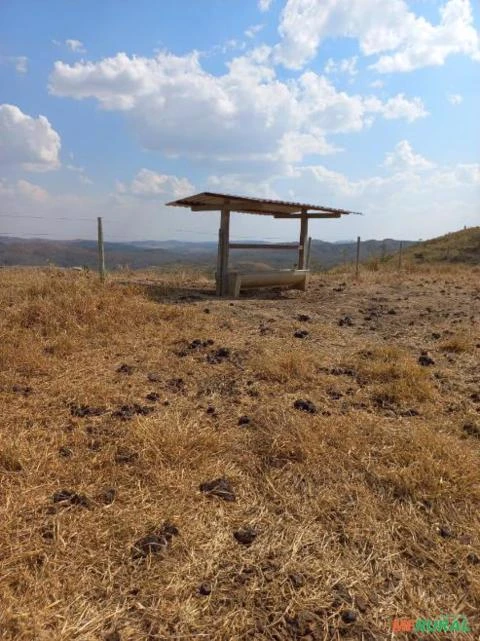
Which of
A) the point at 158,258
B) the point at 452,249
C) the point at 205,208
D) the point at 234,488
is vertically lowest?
the point at 158,258

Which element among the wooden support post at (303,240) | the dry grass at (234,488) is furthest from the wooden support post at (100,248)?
the wooden support post at (303,240)

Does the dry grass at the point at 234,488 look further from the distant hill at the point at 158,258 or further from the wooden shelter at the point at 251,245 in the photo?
the distant hill at the point at 158,258

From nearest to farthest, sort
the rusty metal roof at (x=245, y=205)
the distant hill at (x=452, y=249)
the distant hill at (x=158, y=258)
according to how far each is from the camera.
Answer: the rusty metal roof at (x=245, y=205), the distant hill at (x=158, y=258), the distant hill at (x=452, y=249)

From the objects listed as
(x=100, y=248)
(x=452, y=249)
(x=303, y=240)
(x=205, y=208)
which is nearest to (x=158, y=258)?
(x=452, y=249)

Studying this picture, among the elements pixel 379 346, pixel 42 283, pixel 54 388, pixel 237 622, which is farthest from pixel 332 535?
pixel 42 283

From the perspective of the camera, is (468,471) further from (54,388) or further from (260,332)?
(260,332)

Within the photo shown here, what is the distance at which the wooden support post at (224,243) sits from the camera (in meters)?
9.48

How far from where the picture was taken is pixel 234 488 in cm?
254

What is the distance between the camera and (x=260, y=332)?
6129 mm

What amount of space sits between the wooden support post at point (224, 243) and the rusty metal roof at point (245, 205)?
0.57 feet

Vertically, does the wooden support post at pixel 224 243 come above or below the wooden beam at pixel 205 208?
below

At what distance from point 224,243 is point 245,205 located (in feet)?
3.70

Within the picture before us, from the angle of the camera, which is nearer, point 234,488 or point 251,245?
point 234,488

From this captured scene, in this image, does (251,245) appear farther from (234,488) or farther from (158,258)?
(158,258)
